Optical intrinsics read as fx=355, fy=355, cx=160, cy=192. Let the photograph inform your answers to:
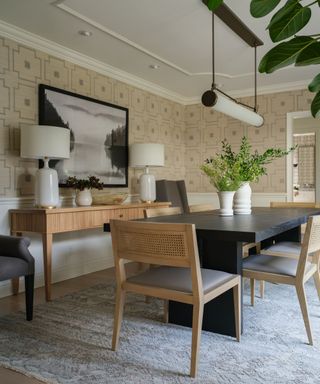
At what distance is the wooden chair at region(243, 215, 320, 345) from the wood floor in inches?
50.8

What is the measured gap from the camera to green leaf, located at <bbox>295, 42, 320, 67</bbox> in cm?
58

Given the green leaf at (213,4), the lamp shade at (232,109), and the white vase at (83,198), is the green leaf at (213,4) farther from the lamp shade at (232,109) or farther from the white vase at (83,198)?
the white vase at (83,198)

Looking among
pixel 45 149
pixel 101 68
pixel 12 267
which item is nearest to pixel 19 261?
pixel 12 267

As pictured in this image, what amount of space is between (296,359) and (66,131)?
2.35 m

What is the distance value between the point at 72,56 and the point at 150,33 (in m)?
0.89

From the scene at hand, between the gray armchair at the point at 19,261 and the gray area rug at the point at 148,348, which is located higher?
the gray armchair at the point at 19,261

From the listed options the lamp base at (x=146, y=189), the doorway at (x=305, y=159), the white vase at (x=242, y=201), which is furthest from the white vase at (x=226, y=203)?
the doorway at (x=305, y=159)

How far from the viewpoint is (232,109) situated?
3125 millimetres

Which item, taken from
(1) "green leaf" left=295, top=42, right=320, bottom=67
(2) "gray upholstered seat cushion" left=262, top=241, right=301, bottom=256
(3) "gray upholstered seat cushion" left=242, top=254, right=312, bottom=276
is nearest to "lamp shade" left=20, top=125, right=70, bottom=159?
(3) "gray upholstered seat cushion" left=242, top=254, right=312, bottom=276

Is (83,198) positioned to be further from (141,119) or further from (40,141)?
(141,119)

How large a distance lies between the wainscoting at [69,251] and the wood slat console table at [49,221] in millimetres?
79

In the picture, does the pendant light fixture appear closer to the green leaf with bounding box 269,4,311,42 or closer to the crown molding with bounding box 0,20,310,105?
the crown molding with bounding box 0,20,310,105

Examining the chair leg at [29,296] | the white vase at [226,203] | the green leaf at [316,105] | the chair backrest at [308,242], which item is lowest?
the chair leg at [29,296]

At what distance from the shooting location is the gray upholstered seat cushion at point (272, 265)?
2039mm
